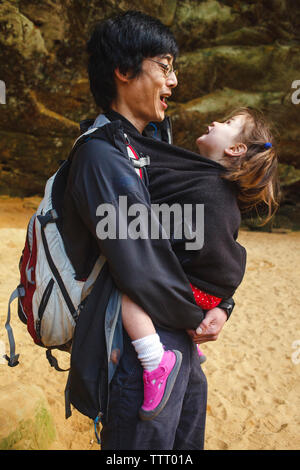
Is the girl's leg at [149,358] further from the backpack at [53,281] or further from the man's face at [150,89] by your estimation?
the man's face at [150,89]

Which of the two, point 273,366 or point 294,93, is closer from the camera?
point 273,366

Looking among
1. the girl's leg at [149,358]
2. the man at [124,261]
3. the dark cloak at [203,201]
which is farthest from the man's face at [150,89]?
Answer: the girl's leg at [149,358]

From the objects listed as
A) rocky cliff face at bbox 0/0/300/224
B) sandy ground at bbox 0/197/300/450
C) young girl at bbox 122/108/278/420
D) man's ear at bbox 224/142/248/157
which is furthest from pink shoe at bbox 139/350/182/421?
rocky cliff face at bbox 0/0/300/224

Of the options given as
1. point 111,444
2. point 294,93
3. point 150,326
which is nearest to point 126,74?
point 150,326

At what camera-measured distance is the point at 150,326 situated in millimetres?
986

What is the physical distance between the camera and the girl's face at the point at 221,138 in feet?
4.18

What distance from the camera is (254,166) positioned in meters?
1.15

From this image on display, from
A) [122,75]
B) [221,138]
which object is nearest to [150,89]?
[122,75]

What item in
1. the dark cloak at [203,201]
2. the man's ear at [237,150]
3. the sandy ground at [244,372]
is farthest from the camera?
the sandy ground at [244,372]

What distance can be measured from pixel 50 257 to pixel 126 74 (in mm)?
590

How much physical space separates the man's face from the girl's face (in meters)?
0.21

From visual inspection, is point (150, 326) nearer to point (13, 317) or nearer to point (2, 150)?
point (13, 317)

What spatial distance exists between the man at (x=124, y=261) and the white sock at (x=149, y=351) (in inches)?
1.8

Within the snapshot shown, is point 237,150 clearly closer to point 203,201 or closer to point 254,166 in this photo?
point 254,166
